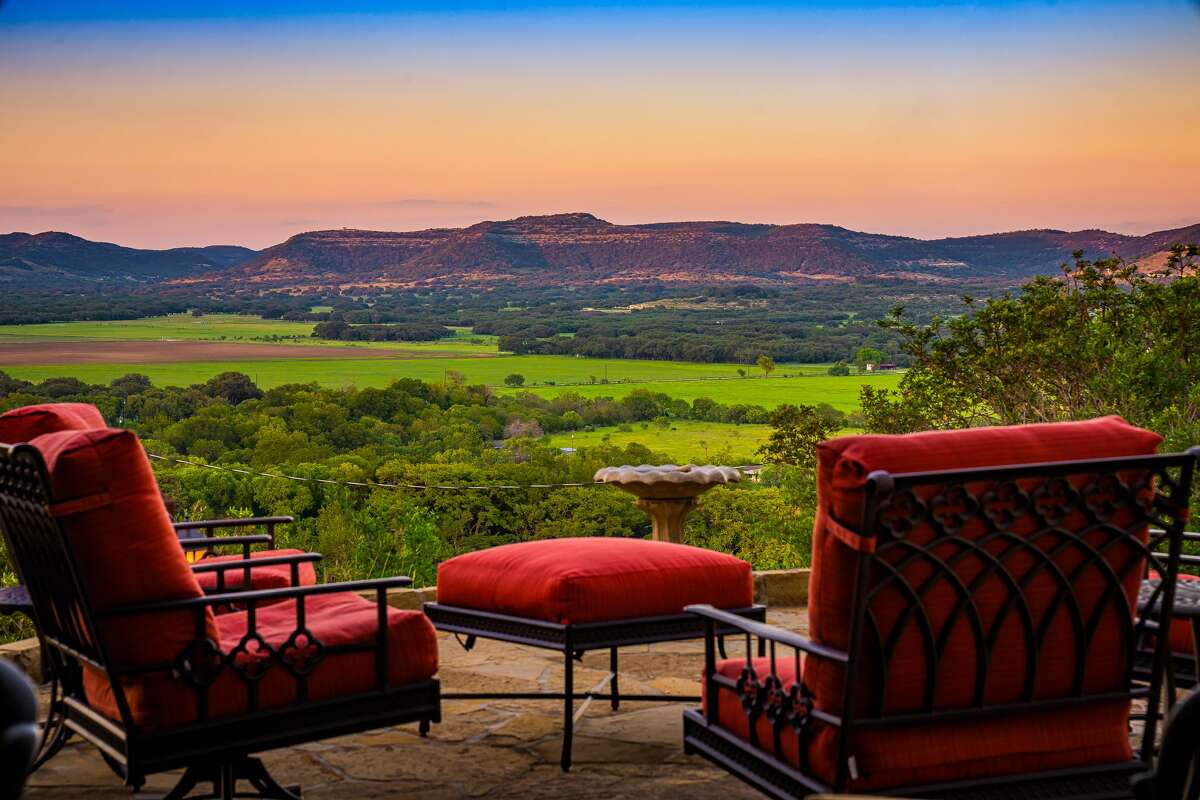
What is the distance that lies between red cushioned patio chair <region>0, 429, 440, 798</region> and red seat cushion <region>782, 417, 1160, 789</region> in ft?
3.59

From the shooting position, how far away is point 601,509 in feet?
31.8

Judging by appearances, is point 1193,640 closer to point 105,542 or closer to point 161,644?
point 161,644

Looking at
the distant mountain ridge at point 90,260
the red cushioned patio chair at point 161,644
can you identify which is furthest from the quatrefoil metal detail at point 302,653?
the distant mountain ridge at point 90,260

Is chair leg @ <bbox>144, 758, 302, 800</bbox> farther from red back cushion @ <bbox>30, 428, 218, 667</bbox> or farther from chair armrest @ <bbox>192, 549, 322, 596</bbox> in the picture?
chair armrest @ <bbox>192, 549, 322, 596</bbox>

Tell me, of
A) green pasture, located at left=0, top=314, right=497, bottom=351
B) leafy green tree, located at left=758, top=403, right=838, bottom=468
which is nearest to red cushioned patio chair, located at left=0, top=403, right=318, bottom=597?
leafy green tree, located at left=758, top=403, right=838, bottom=468

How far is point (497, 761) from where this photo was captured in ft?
12.2

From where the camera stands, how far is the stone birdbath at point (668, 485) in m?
5.52

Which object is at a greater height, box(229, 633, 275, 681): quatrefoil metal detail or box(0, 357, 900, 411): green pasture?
box(229, 633, 275, 681): quatrefoil metal detail

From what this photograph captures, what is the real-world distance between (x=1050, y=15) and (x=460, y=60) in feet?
21.7

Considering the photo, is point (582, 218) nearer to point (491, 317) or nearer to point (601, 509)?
point (491, 317)

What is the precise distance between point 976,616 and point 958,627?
4 cm

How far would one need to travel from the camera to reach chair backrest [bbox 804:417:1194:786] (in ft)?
7.62

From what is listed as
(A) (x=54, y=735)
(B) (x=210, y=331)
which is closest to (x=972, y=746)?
(A) (x=54, y=735)

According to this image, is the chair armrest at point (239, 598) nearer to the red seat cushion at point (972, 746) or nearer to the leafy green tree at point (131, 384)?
the red seat cushion at point (972, 746)
